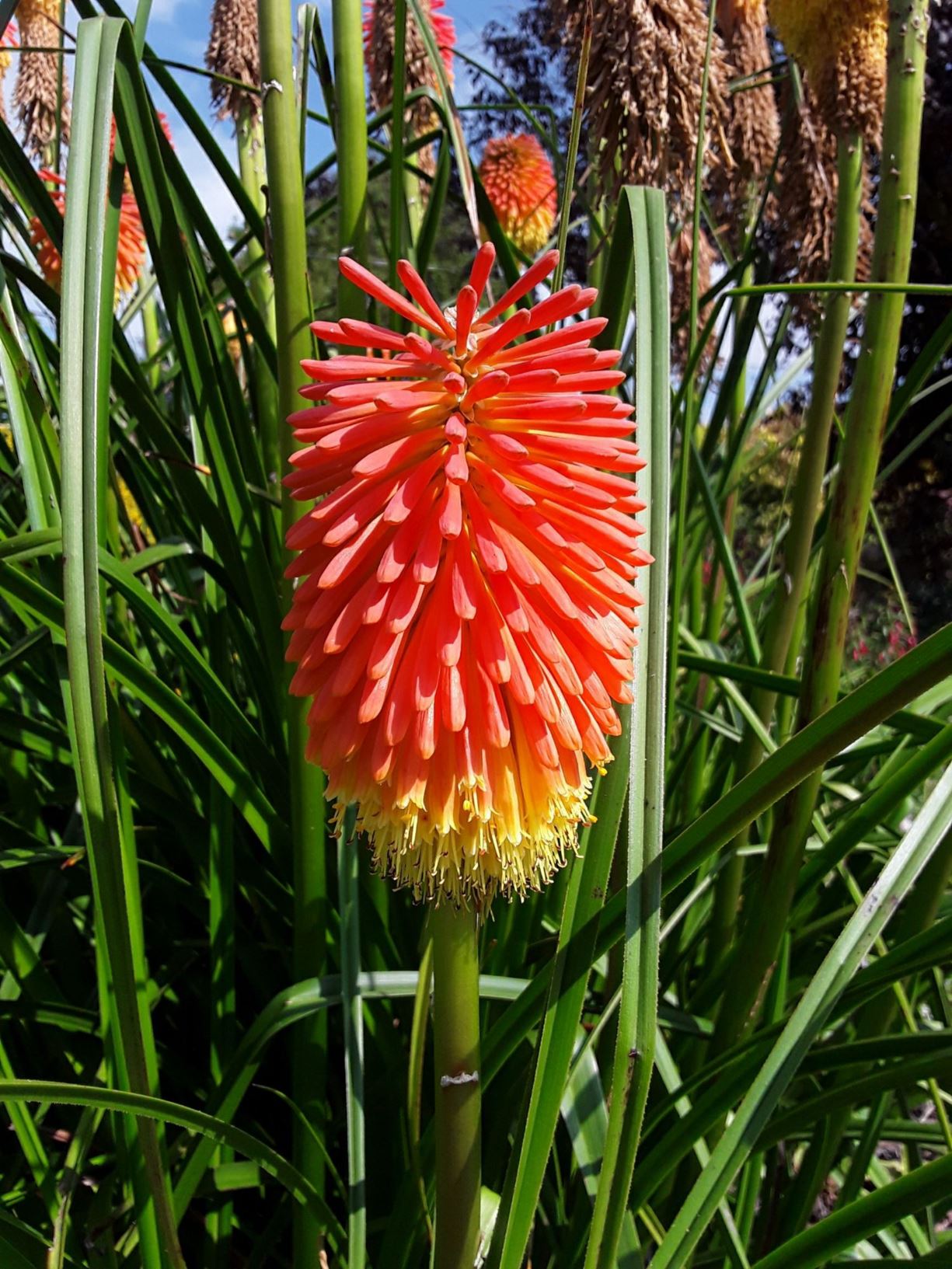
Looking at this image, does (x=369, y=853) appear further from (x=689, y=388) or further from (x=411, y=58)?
(x=411, y=58)

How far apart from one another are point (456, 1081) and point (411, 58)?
3.12 m

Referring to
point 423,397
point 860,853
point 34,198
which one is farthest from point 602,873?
point 860,853

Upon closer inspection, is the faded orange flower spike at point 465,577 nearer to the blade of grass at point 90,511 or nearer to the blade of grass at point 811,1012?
the blade of grass at point 90,511

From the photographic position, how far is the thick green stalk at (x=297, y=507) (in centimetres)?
119

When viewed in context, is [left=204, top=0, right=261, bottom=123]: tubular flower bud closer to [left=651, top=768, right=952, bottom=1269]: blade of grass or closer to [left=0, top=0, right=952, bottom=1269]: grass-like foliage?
[left=0, top=0, right=952, bottom=1269]: grass-like foliage

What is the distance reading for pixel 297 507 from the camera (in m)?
1.26

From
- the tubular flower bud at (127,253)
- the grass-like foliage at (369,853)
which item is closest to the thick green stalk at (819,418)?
the grass-like foliage at (369,853)

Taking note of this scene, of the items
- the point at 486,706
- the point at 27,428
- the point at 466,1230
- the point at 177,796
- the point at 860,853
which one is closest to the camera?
the point at 486,706

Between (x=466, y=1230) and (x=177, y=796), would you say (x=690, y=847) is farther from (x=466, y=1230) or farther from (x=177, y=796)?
(x=177, y=796)

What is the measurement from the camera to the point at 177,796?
172 cm

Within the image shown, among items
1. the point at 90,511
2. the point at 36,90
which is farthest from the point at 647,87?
the point at 36,90

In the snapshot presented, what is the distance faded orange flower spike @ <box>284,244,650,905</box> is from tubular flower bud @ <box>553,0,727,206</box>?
76cm

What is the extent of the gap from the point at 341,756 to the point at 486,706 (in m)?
0.15

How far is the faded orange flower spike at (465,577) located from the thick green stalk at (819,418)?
70 centimetres
